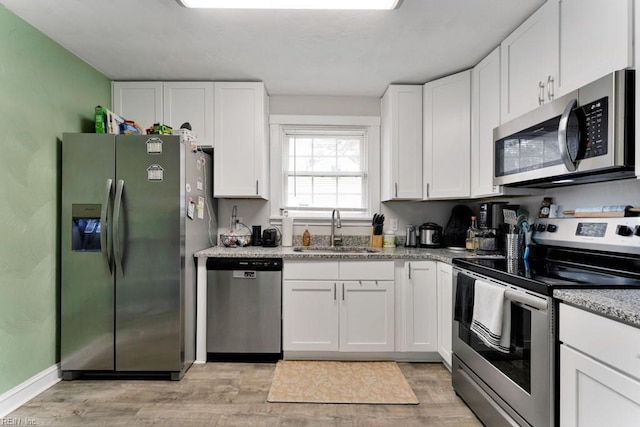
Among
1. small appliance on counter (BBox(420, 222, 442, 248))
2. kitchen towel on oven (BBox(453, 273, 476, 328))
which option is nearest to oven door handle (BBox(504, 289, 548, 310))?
kitchen towel on oven (BBox(453, 273, 476, 328))

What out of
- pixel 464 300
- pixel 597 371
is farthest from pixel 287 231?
pixel 597 371

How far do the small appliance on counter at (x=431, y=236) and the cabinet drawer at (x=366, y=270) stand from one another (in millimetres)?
604

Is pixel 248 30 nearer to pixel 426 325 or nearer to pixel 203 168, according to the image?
pixel 203 168

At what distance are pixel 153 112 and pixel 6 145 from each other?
117 centimetres

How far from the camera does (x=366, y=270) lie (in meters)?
2.71

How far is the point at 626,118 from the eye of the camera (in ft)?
4.45

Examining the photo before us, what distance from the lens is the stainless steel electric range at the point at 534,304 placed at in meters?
1.34

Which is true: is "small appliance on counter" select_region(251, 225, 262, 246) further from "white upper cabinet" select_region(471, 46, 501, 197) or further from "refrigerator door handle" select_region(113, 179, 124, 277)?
"white upper cabinet" select_region(471, 46, 501, 197)

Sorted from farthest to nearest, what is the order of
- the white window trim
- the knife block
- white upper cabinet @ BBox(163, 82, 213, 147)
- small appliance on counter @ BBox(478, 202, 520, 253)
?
1. the white window trim
2. the knife block
3. white upper cabinet @ BBox(163, 82, 213, 147)
4. small appliance on counter @ BBox(478, 202, 520, 253)

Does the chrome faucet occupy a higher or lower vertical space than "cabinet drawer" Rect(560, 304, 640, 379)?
higher

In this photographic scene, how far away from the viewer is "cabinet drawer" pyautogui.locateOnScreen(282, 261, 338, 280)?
270cm

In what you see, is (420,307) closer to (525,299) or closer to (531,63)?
(525,299)

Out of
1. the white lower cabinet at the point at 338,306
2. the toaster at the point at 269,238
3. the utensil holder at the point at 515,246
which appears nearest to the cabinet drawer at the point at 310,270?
the white lower cabinet at the point at 338,306

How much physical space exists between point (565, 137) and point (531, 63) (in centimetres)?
71
